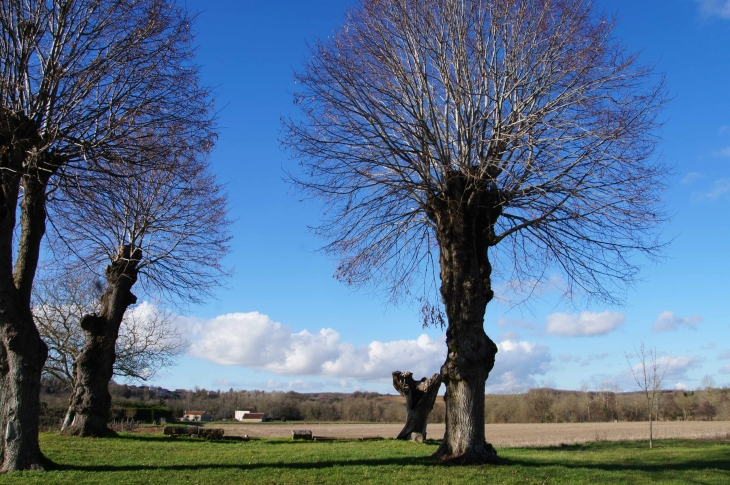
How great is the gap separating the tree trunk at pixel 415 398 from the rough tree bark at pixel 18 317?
1179 centimetres

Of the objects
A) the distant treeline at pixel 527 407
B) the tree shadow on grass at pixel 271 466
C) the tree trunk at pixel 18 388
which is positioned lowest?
the distant treeline at pixel 527 407

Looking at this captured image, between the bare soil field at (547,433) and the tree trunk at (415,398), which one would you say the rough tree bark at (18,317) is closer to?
the tree trunk at (415,398)

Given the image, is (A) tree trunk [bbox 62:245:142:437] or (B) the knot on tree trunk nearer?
(B) the knot on tree trunk

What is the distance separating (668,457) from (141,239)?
731 inches

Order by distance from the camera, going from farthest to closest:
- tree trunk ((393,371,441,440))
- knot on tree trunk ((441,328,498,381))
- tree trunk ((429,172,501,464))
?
tree trunk ((393,371,441,440)) < knot on tree trunk ((441,328,498,381)) < tree trunk ((429,172,501,464))

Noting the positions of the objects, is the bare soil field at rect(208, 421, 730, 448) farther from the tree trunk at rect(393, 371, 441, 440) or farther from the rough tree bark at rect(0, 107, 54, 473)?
the rough tree bark at rect(0, 107, 54, 473)

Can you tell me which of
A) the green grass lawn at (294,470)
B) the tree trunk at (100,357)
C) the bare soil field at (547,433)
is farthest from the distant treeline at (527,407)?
the green grass lawn at (294,470)

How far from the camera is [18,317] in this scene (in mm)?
10203

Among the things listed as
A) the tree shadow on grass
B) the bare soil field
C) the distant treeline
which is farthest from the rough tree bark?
the distant treeline

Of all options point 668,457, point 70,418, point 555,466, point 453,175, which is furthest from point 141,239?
point 668,457

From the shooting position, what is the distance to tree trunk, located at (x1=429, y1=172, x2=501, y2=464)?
1137 centimetres

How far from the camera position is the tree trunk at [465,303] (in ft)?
37.3

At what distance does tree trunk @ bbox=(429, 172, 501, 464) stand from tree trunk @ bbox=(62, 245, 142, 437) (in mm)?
11181

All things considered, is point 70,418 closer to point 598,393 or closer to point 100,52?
point 100,52
